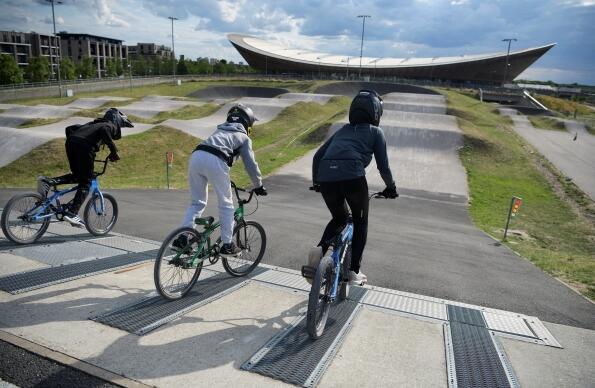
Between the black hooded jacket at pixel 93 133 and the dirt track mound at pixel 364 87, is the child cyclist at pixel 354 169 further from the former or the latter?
the dirt track mound at pixel 364 87

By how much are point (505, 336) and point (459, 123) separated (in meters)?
30.2

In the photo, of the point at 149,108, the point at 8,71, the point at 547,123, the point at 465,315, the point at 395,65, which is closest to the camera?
the point at 465,315

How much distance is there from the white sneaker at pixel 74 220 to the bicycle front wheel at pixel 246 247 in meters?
3.12

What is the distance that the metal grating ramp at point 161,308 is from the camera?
13.6ft

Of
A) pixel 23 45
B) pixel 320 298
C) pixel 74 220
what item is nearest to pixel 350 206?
pixel 320 298

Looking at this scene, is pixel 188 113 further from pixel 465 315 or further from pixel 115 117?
pixel 465 315

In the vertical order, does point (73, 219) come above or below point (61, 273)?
above

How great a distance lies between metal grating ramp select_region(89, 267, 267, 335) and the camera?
4.15 metres

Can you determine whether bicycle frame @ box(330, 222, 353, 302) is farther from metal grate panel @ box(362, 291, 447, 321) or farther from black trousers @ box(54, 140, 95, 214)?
black trousers @ box(54, 140, 95, 214)

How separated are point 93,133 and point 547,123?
183ft

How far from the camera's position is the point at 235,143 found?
4.95 metres

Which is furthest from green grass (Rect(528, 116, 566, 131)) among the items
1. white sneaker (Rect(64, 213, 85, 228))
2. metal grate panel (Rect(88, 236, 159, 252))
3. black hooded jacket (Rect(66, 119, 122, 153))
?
white sneaker (Rect(64, 213, 85, 228))

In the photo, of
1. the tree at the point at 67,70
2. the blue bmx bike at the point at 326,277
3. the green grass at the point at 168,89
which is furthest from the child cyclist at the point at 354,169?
the tree at the point at 67,70

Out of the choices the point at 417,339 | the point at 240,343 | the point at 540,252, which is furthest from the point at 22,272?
the point at 540,252
